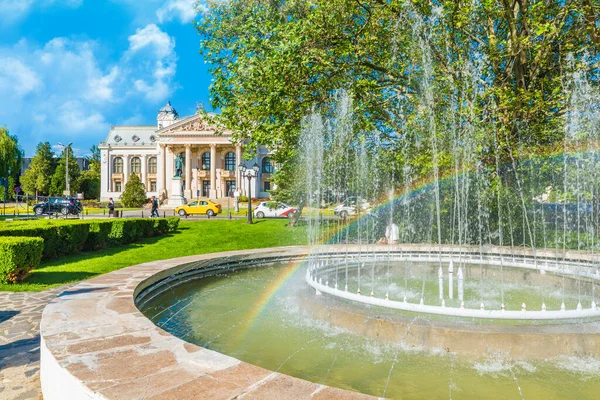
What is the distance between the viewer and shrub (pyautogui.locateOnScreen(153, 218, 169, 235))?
55.9ft

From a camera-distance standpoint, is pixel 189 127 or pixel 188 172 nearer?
pixel 189 127

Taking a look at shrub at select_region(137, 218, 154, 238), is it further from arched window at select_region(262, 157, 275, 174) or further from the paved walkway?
arched window at select_region(262, 157, 275, 174)

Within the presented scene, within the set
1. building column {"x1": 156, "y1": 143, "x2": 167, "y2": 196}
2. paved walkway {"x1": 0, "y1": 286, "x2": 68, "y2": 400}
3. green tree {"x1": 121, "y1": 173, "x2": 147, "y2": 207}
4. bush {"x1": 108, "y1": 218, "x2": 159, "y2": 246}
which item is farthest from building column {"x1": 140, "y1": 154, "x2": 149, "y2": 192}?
paved walkway {"x1": 0, "y1": 286, "x2": 68, "y2": 400}

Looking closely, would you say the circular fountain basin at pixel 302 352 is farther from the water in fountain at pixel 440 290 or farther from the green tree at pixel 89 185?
the green tree at pixel 89 185

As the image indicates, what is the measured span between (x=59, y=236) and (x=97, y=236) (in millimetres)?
1871

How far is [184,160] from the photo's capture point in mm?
67000

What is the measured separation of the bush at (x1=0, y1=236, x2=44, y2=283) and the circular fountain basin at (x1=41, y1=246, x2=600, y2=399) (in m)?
2.67

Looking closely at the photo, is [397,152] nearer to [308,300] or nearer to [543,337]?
[308,300]

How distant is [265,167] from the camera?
229 feet

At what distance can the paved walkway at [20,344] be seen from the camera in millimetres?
3184

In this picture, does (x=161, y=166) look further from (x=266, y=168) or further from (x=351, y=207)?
(x=351, y=207)

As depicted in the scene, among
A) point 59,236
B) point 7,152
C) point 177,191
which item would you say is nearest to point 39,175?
point 7,152

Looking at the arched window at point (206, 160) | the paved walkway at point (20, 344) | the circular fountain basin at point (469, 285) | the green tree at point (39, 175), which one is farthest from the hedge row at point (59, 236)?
the green tree at point (39, 175)

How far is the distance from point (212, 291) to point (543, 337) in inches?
A: 193
